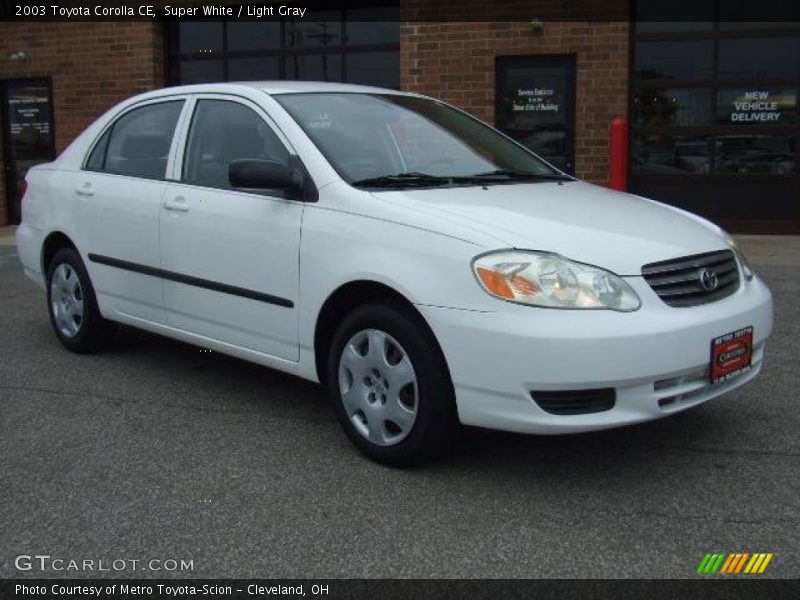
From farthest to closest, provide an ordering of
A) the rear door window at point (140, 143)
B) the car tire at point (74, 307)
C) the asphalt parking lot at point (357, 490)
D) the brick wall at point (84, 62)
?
the brick wall at point (84, 62), the car tire at point (74, 307), the rear door window at point (140, 143), the asphalt parking lot at point (357, 490)

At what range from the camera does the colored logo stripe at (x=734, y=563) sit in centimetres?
295

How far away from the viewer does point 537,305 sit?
10.9 ft

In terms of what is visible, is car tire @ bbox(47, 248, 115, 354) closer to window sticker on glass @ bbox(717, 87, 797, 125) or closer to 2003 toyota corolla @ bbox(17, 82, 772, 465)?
2003 toyota corolla @ bbox(17, 82, 772, 465)

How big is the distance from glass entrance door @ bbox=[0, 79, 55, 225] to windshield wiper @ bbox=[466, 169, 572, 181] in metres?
10.1

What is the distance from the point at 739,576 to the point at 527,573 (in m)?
0.66

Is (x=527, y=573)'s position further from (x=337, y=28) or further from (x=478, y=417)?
(x=337, y=28)

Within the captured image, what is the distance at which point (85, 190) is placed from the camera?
5.41 m

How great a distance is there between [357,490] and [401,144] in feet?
5.70

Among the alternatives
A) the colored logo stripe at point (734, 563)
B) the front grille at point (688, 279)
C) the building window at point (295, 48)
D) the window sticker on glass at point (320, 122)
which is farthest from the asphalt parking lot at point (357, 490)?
the building window at point (295, 48)

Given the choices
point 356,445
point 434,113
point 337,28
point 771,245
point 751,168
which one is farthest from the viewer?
point 337,28

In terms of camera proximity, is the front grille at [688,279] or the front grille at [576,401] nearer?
the front grille at [576,401]

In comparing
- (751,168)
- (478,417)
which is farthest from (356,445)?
(751,168)

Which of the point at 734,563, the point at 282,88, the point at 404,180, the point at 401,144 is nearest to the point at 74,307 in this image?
the point at 282,88

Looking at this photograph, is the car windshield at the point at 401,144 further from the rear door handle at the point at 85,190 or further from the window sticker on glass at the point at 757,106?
the window sticker on glass at the point at 757,106
